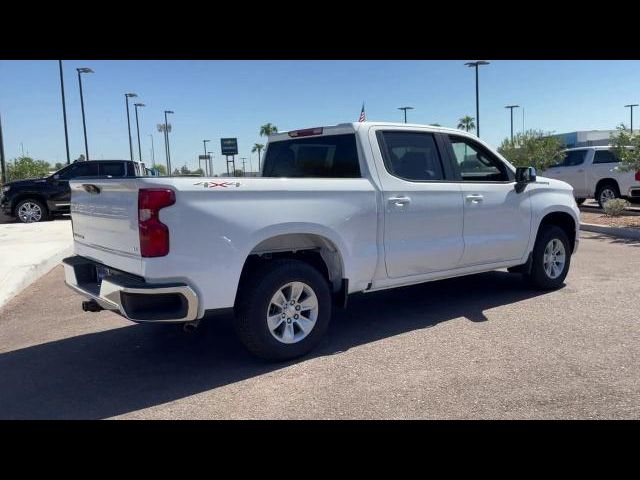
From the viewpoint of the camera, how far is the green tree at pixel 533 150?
23.9 m

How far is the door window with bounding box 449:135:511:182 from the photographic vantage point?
585 cm

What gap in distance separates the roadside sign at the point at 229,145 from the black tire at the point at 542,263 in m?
29.4

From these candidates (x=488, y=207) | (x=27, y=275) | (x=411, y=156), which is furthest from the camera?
(x=27, y=275)

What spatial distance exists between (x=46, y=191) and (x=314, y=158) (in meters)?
12.8


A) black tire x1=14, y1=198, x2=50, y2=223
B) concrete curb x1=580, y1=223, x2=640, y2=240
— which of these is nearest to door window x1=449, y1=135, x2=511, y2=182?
concrete curb x1=580, y1=223, x2=640, y2=240

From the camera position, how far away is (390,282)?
511 cm

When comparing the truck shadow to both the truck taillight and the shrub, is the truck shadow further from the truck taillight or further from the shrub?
the shrub

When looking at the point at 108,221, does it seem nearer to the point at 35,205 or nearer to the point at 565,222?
the point at 565,222

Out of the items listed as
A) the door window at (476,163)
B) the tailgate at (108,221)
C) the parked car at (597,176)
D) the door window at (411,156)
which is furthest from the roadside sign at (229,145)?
the tailgate at (108,221)

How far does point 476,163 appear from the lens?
602 cm

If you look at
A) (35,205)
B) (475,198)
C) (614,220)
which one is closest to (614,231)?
(614,220)

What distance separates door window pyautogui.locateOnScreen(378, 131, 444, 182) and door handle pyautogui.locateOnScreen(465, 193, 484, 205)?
0.35 metres

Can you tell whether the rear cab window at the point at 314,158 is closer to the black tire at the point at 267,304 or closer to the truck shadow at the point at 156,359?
the black tire at the point at 267,304
